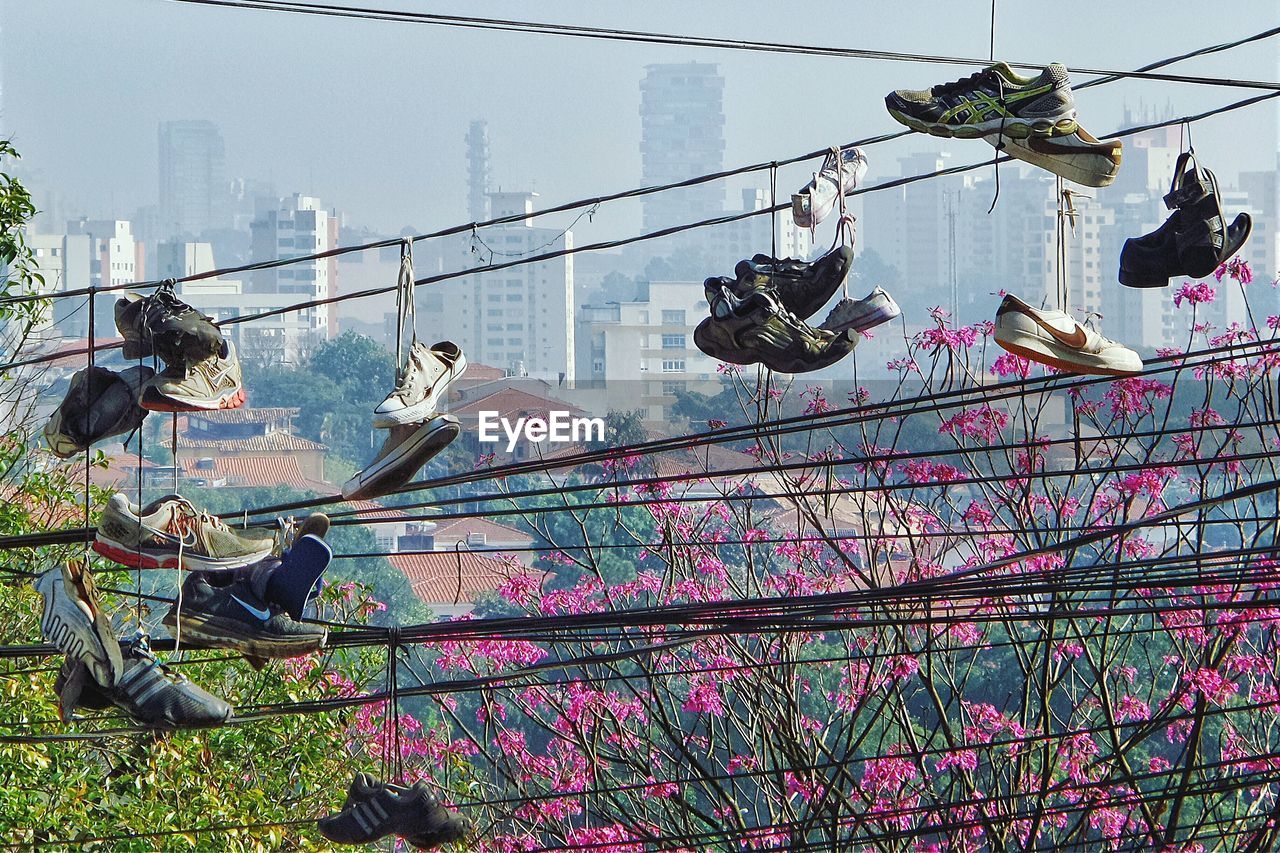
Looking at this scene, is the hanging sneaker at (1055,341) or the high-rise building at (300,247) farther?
the high-rise building at (300,247)

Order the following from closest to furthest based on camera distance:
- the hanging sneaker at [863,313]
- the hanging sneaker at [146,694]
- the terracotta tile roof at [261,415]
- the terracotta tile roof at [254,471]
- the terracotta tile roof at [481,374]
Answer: the hanging sneaker at [146,694] → the hanging sneaker at [863,313] → the terracotta tile roof at [254,471] → the terracotta tile roof at [261,415] → the terracotta tile roof at [481,374]

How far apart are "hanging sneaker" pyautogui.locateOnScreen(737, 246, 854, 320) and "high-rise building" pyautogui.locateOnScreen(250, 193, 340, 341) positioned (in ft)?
197

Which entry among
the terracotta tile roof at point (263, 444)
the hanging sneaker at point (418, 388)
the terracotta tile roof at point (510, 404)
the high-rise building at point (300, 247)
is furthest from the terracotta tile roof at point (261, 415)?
the hanging sneaker at point (418, 388)

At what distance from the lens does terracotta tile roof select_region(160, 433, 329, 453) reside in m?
40.1

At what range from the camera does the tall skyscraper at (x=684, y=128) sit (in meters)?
77.6

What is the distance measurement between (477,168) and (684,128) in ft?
35.9

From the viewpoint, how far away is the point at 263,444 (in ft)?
133

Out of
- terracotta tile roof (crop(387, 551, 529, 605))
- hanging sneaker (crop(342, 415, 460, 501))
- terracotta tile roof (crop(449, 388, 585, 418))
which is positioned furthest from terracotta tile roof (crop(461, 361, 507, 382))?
hanging sneaker (crop(342, 415, 460, 501))

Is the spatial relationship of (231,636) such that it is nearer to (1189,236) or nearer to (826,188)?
(826,188)

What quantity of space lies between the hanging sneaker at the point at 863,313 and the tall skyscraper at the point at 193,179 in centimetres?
8046

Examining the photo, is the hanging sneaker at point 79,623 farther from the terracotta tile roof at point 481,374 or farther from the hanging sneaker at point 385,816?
the terracotta tile roof at point 481,374

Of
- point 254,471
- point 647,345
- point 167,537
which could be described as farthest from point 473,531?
point 167,537

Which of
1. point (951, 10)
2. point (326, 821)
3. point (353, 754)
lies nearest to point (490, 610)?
point (353, 754)

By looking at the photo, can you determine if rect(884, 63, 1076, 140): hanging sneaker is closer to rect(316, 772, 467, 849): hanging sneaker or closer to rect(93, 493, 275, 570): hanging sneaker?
rect(93, 493, 275, 570): hanging sneaker
